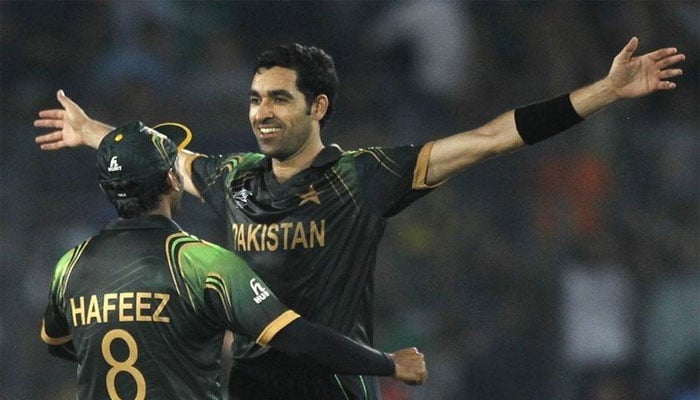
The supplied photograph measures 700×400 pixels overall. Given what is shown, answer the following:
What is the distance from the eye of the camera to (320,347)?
15.6 feet

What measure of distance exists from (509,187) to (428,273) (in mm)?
771

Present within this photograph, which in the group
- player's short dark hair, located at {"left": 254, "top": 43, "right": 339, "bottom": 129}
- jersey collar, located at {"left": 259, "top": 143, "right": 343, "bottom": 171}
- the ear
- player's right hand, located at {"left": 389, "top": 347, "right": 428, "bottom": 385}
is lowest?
player's right hand, located at {"left": 389, "top": 347, "right": 428, "bottom": 385}

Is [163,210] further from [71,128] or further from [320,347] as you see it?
[71,128]

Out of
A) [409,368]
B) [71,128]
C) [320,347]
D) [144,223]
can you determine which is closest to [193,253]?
[144,223]

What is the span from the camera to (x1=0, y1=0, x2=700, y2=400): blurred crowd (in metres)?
9.27

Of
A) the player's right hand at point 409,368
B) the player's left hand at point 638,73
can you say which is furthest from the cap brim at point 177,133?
the player's left hand at point 638,73

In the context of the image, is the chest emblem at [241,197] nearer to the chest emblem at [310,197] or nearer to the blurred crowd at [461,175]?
the chest emblem at [310,197]

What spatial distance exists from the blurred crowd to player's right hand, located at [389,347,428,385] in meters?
4.07

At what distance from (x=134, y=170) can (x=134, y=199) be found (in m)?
0.09

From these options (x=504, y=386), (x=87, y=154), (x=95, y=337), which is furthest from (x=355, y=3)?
(x=95, y=337)

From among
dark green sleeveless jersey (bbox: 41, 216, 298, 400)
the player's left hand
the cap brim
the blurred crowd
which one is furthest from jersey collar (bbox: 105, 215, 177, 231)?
the blurred crowd

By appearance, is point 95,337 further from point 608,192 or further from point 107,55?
point 107,55

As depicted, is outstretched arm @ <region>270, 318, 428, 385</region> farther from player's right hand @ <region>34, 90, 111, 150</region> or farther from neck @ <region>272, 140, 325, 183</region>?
player's right hand @ <region>34, 90, 111, 150</region>

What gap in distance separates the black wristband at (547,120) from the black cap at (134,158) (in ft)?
4.19
